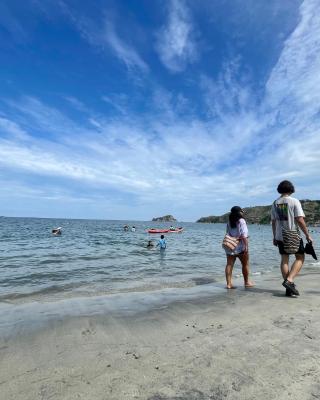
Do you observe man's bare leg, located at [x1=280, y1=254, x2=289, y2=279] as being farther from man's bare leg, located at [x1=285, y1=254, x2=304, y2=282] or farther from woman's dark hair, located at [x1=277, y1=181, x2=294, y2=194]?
woman's dark hair, located at [x1=277, y1=181, x2=294, y2=194]

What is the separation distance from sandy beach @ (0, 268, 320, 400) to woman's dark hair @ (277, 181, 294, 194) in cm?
259

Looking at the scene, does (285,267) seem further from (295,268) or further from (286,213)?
(286,213)

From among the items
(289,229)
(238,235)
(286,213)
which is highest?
(286,213)

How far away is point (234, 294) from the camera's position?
7.50m

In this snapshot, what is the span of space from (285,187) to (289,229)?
942 millimetres

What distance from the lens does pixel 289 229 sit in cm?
707

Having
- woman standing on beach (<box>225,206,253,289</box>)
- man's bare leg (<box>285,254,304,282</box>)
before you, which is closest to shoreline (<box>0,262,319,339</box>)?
woman standing on beach (<box>225,206,253,289</box>)

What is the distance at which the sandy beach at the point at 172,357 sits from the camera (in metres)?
2.90

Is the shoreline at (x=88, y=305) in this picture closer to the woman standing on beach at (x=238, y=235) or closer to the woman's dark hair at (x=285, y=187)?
the woman standing on beach at (x=238, y=235)

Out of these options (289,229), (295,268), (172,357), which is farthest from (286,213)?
(172,357)

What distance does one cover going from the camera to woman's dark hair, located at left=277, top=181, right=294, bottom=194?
23.8ft

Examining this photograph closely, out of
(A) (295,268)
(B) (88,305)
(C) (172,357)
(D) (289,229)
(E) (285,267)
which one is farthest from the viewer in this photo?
(E) (285,267)

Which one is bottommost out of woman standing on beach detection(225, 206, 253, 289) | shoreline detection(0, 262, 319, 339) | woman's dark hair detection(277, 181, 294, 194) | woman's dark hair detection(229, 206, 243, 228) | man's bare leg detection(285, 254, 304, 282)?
shoreline detection(0, 262, 319, 339)

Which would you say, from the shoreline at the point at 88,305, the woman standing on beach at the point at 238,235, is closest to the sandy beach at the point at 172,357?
the shoreline at the point at 88,305
